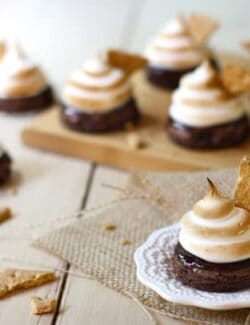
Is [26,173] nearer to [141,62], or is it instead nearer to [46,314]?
[141,62]

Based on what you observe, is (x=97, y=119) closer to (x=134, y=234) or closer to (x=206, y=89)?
(x=206, y=89)

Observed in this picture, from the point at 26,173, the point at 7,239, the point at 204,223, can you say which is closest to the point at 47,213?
the point at 7,239

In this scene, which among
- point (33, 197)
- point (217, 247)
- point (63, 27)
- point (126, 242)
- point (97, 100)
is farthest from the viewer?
point (63, 27)

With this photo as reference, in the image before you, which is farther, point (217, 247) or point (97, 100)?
point (97, 100)

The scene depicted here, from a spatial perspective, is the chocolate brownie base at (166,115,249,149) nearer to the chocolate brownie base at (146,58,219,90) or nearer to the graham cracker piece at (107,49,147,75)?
the graham cracker piece at (107,49,147,75)

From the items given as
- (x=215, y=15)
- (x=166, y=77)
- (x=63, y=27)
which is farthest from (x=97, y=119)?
(x=215, y=15)

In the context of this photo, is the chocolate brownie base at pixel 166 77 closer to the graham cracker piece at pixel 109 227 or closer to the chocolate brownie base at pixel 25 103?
the chocolate brownie base at pixel 25 103

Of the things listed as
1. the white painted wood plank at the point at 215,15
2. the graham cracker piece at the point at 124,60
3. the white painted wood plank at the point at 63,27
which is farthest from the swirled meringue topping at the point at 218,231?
the white painted wood plank at the point at 215,15

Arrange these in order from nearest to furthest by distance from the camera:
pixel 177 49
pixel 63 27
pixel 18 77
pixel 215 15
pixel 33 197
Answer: pixel 33 197, pixel 18 77, pixel 177 49, pixel 63 27, pixel 215 15

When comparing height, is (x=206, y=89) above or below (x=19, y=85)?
above
